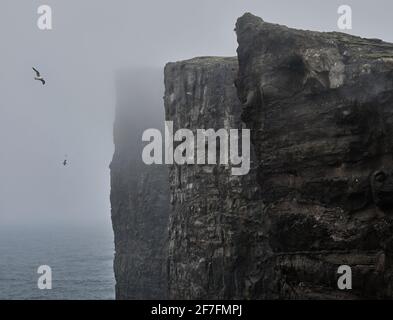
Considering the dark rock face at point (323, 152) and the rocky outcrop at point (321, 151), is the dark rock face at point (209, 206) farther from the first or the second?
the dark rock face at point (323, 152)

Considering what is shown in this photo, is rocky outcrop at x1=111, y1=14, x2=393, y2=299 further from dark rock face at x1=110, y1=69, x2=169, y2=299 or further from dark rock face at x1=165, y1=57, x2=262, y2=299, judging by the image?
dark rock face at x1=110, y1=69, x2=169, y2=299

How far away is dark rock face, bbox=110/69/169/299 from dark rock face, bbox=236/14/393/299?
59.2 metres

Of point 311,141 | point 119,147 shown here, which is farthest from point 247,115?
point 119,147

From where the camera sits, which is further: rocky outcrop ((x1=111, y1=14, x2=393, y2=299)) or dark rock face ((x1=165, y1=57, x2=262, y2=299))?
dark rock face ((x1=165, y1=57, x2=262, y2=299))

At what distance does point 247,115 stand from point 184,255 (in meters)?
26.4

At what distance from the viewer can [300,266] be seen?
3127cm

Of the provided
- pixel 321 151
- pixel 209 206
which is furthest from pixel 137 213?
pixel 321 151

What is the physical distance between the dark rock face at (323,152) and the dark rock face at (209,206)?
57.2 feet

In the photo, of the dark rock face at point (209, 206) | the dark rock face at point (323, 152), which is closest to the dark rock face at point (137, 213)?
the dark rock face at point (209, 206)

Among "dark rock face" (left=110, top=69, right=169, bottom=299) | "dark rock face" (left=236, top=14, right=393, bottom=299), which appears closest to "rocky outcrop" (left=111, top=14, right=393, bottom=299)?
"dark rock face" (left=236, top=14, right=393, bottom=299)

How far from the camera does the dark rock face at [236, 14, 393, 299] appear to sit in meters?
28.5

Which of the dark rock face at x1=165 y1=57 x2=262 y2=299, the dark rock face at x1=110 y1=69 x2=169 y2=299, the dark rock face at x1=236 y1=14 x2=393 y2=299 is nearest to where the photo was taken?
the dark rock face at x1=236 y1=14 x2=393 y2=299

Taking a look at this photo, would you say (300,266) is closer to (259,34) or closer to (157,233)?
(259,34)

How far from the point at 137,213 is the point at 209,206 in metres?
45.0
